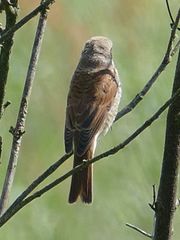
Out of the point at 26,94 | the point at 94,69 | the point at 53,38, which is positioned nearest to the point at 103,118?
the point at 94,69

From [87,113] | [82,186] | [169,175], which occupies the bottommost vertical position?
[169,175]

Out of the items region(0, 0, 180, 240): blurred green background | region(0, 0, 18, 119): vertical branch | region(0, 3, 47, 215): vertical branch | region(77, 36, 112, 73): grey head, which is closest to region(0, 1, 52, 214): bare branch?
region(0, 3, 47, 215): vertical branch

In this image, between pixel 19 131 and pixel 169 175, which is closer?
pixel 169 175

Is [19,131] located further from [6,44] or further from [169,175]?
[169,175]

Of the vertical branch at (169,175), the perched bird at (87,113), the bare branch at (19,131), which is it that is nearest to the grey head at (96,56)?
the perched bird at (87,113)

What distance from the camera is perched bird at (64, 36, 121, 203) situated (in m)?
4.38

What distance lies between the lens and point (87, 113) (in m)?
4.68

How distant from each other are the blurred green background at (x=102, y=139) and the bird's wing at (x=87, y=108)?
8.18 feet

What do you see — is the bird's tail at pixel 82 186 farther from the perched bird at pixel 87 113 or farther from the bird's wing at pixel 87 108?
the bird's wing at pixel 87 108

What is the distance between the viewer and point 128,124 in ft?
25.9

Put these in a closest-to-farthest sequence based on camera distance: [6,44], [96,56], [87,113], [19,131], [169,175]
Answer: [6,44] → [169,175] → [19,131] → [87,113] → [96,56]

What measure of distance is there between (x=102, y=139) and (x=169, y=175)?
457 centimetres

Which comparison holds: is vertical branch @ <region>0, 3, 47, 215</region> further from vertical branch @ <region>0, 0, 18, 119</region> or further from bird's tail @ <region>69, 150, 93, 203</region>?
bird's tail @ <region>69, 150, 93, 203</region>

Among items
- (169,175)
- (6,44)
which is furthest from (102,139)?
(6,44)
